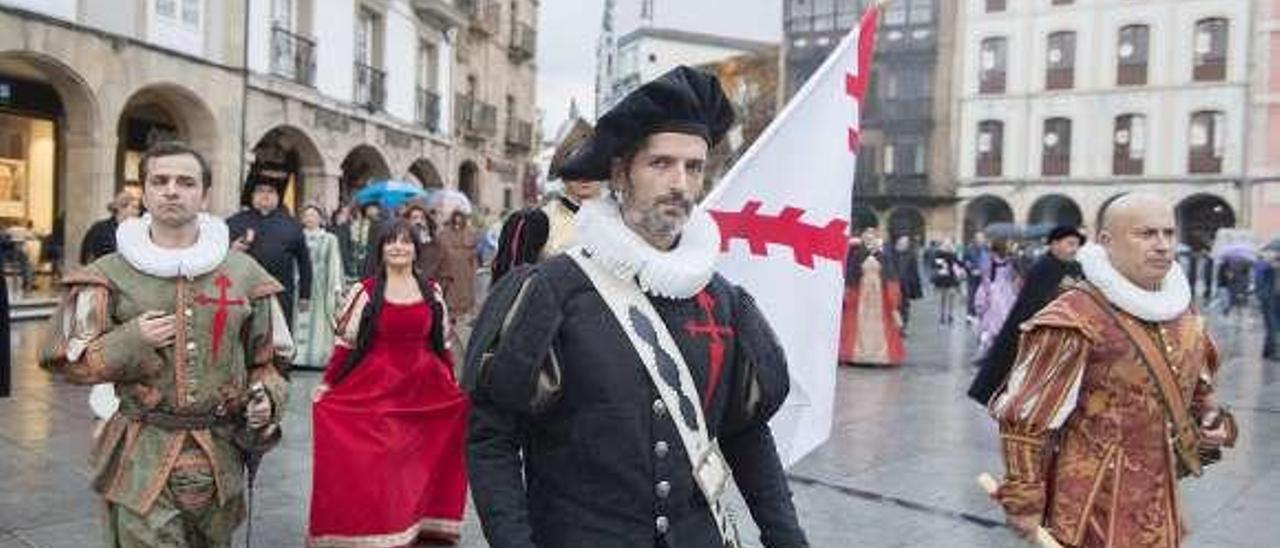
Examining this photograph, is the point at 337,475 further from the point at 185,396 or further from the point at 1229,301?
the point at 1229,301

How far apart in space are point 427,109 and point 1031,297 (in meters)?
22.5

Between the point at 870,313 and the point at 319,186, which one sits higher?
the point at 319,186

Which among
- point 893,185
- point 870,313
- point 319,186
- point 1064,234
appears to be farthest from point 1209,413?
point 893,185

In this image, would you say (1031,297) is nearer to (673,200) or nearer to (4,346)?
(673,200)

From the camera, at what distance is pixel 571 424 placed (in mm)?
2314

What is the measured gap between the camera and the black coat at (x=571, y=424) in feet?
7.37

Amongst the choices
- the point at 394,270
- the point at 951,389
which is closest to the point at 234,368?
the point at 394,270

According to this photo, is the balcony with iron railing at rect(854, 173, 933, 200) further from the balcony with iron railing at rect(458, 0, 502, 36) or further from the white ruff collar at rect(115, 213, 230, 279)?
the white ruff collar at rect(115, 213, 230, 279)

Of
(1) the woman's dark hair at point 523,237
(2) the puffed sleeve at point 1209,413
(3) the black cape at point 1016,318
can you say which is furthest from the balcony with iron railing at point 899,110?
(2) the puffed sleeve at point 1209,413

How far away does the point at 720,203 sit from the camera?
4.07 meters

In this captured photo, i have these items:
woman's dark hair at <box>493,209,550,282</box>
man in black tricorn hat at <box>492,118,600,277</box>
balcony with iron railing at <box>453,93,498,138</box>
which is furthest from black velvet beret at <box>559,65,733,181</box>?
balcony with iron railing at <box>453,93,498,138</box>

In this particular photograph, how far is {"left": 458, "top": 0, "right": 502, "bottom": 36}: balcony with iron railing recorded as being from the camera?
96.1ft

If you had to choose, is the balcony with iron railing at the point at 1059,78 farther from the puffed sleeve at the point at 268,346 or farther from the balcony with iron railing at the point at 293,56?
the puffed sleeve at the point at 268,346

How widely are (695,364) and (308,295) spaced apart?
7.62 m
